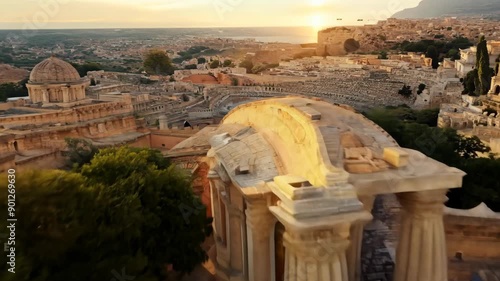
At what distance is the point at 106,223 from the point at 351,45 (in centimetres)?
9105

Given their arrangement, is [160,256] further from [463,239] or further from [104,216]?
[463,239]

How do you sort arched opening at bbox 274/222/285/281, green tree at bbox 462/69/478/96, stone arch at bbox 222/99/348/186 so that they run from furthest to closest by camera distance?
green tree at bbox 462/69/478/96
arched opening at bbox 274/222/285/281
stone arch at bbox 222/99/348/186

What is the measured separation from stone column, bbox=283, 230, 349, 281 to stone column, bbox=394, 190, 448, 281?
1457 mm

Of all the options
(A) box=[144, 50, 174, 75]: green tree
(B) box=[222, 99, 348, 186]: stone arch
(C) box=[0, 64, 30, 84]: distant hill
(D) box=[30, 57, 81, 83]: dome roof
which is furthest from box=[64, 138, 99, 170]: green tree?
(C) box=[0, 64, 30, 84]: distant hill

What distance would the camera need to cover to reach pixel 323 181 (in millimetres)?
6645

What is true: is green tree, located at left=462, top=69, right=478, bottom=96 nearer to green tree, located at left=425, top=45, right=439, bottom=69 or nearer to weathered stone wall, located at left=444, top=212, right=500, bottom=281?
green tree, located at left=425, top=45, right=439, bottom=69

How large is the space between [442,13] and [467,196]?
197095 millimetres

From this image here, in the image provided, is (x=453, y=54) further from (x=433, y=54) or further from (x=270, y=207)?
(x=270, y=207)

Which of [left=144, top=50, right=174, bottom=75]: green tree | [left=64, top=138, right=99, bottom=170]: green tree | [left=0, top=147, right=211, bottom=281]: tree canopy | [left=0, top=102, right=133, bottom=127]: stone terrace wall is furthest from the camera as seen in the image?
[left=144, top=50, right=174, bottom=75]: green tree

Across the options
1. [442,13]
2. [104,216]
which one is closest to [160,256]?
[104,216]

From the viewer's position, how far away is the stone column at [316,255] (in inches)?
251

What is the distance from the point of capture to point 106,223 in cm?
812

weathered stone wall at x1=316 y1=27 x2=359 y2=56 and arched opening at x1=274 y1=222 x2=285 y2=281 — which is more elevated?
weathered stone wall at x1=316 y1=27 x2=359 y2=56

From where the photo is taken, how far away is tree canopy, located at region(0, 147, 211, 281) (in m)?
7.06
